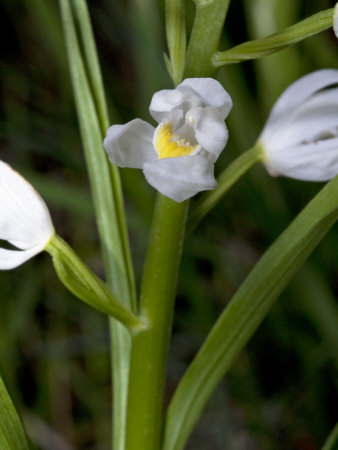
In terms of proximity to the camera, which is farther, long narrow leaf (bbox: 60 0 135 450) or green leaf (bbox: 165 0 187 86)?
long narrow leaf (bbox: 60 0 135 450)

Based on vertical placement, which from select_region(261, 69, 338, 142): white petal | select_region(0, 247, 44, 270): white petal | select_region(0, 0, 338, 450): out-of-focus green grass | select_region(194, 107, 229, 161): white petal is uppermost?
select_region(194, 107, 229, 161): white petal

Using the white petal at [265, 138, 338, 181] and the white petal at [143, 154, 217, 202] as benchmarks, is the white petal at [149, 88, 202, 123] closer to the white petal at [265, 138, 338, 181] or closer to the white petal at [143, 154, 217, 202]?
the white petal at [143, 154, 217, 202]

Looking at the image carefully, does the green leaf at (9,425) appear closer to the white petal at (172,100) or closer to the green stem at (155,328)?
the green stem at (155,328)

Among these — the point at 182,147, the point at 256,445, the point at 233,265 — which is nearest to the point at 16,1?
the point at 233,265

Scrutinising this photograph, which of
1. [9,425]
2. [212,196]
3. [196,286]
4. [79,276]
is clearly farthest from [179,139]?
[196,286]

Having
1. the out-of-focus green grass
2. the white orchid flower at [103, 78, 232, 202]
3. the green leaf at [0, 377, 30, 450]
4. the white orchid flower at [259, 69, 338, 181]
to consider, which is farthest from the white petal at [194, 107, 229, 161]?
the out-of-focus green grass

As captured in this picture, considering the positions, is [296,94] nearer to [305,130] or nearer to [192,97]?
[305,130]

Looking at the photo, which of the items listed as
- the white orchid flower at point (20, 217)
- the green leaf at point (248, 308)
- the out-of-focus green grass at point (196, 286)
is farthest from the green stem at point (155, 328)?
the out-of-focus green grass at point (196, 286)
